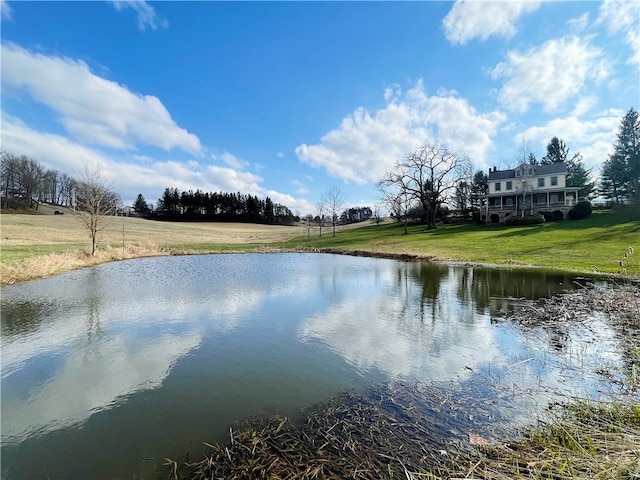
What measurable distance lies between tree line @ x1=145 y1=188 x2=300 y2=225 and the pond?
248ft

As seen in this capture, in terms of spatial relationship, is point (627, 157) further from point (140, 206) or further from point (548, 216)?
point (140, 206)

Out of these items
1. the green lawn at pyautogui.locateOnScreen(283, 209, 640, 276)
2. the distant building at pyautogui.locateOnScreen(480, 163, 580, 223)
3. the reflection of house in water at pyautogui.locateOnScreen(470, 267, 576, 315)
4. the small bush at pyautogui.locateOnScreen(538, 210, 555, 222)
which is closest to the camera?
the reflection of house in water at pyautogui.locateOnScreen(470, 267, 576, 315)

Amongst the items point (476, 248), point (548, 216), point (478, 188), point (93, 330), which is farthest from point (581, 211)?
point (93, 330)

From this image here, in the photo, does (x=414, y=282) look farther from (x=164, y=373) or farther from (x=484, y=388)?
(x=164, y=373)

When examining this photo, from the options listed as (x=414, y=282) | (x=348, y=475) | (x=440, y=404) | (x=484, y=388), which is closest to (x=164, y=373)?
(x=348, y=475)

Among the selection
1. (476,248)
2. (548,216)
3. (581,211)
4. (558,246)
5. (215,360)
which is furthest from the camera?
(548,216)

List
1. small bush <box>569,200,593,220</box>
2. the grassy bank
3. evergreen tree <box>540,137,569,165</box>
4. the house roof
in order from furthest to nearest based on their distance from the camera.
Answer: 1. evergreen tree <box>540,137,569,165</box>
2. the house roof
3. small bush <box>569,200,593,220</box>
4. the grassy bank

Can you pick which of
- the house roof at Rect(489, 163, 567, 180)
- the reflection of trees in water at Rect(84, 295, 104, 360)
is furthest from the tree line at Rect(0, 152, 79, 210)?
the house roof at Rect(489, 163, 567, 180)

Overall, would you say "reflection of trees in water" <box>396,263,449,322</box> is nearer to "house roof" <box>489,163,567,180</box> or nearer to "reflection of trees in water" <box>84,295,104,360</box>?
"reflection of trees in water" <box>84,295,104,360</box>

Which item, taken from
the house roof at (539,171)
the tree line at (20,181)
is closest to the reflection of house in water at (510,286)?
the house roof at (539,171)

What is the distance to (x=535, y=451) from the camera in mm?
3309

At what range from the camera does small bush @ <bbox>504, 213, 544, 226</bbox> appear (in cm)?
3966

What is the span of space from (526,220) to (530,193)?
26.2ft

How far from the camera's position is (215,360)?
20.9 feet
